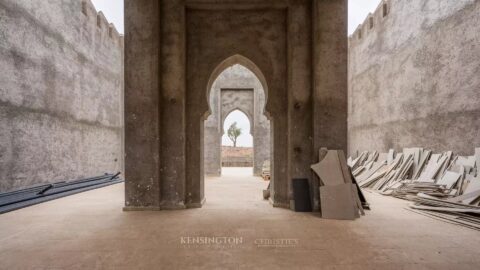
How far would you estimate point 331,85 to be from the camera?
5.62m

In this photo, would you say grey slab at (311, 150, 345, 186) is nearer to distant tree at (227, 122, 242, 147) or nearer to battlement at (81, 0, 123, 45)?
battlement at (81, 0, 123, 45)

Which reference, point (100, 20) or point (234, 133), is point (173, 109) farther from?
point (234, 133)

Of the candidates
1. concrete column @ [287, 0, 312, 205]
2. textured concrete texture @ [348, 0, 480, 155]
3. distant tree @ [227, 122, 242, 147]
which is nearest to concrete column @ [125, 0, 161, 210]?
concrete column @ [287, 0, 312, 205]

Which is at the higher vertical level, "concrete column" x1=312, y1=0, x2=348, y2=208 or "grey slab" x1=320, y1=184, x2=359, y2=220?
"concrete column" x1=312, y1=0, x2=348, y2=208

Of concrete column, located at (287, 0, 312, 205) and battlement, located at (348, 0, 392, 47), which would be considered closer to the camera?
concrete column, located at (287, 0, 312, 205)

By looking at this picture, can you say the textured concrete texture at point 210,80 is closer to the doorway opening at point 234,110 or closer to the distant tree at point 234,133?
the doorway opening at point 234,110

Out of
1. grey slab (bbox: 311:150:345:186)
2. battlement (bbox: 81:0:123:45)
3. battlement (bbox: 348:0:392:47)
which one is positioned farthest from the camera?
battlement (bbox: 348:0:392:47)

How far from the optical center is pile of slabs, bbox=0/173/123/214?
19.5 feet

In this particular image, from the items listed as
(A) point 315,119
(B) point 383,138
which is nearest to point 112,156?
(A) point 315,119

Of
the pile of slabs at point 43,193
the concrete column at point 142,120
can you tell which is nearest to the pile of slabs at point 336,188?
the concrete column at point 142,120

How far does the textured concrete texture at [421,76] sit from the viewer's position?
723 cm

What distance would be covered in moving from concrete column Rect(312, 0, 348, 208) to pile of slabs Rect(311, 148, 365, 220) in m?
0.26

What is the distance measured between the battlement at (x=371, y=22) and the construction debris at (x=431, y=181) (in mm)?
6137

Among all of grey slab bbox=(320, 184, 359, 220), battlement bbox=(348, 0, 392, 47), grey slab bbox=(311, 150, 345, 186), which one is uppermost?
battlement bbox=(348, 0, 392, 47)
